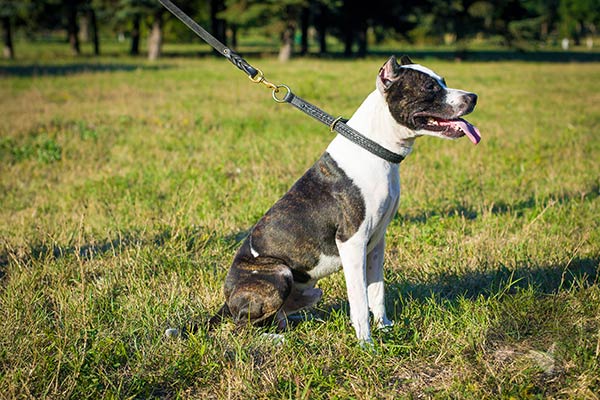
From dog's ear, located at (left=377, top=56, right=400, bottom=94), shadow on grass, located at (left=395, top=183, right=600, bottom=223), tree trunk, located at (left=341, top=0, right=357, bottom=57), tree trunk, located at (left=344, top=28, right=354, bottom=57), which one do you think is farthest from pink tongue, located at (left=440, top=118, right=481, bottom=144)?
tree trunk, located at (left=344, top=28, right=354, bottom=57)

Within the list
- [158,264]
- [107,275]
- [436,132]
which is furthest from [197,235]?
[436,132]

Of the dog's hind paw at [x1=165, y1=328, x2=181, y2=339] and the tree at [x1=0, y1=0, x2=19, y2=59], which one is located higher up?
the tree at [x1=0, y1=0, x2=19, y2=59]

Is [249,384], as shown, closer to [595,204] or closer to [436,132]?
[436,132]

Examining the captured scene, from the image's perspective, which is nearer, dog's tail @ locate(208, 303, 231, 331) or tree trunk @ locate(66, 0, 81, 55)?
dog's tail @ locate(208, 303, 231, 331)

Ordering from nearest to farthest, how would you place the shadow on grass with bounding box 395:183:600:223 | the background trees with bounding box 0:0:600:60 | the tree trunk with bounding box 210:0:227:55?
1. the shadow on grass with bounding box 395:183:600:223
2. the background trees with bounding box 0:0:600:60
3. the tree trunk with bounding box 210:0:227:55

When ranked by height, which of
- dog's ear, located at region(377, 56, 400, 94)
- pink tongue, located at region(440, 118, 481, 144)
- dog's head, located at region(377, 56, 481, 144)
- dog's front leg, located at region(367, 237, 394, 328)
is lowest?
dog's front leg, located at region(367, 237, 394, 328)

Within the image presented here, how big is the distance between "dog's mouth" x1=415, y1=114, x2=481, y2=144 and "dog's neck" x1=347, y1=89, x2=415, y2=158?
0.10m

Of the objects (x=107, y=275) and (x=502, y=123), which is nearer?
(x=107, y=275)

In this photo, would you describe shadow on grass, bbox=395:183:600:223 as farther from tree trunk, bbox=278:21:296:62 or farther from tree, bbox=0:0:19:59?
tree, bbox=0:0:19:59

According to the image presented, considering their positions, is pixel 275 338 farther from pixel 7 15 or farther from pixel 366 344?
pixel 7 15

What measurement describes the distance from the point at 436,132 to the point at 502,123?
363 inches

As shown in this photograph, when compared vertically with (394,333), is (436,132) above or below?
above

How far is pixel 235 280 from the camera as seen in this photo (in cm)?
339

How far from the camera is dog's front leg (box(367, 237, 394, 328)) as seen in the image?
139 inches
